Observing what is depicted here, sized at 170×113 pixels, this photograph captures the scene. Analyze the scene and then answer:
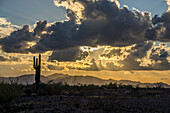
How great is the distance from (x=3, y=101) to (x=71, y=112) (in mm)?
5738

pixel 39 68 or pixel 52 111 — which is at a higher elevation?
pixel 39 68

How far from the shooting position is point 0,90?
577 inches

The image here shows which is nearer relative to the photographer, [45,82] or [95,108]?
[95,108]

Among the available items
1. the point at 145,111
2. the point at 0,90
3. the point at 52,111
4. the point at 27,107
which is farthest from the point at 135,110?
the point at 0,90

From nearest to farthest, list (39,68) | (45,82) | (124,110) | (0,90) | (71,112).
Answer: (71,112)
(124,110)
(0,90)
(39,68)
(45,82)

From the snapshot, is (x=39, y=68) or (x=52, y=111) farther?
(x=39, y=68)

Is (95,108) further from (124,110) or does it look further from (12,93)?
(12,93)

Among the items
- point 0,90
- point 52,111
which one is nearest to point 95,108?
point 52,111

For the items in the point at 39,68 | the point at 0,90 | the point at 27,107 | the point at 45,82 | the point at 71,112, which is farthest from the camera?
the point at 45,82

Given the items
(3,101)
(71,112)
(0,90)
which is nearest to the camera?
(71,112)

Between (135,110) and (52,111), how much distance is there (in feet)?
12.0

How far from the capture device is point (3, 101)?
526 inches

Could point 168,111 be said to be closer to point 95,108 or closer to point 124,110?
point 124,110

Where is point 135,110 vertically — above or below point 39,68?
below
